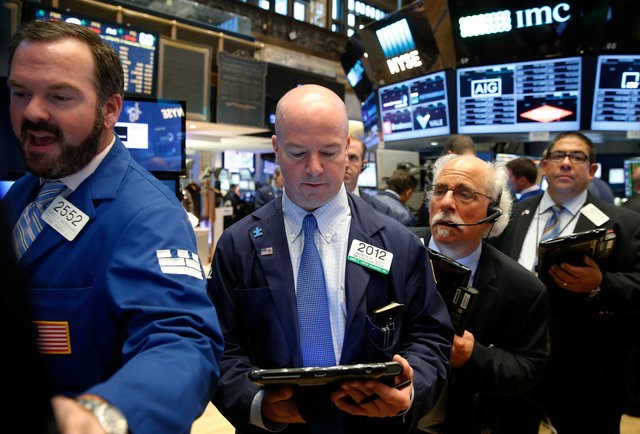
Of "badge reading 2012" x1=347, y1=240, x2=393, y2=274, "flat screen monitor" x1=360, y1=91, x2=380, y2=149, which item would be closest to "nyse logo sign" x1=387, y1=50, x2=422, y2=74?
"flat screen monitor" x1=360, y1=91, x2=380, y2=149

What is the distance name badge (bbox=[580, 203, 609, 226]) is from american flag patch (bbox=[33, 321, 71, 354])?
7.89ft

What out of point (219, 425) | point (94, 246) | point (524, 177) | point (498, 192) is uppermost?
point (524, 177)

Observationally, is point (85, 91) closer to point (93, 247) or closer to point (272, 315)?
point (93, 247)

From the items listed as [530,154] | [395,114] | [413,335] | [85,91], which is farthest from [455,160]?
[530,154]

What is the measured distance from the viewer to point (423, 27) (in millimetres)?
4734

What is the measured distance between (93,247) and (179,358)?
1.04 ft

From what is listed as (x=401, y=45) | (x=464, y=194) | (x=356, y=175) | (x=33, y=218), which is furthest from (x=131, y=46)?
(x=33, y=218)

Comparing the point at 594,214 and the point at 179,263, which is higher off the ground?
the point at 594,214

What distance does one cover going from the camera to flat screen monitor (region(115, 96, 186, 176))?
2.42 metres

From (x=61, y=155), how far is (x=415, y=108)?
14.5 ft

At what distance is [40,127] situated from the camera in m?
1.05

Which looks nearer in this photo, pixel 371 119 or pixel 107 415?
pixel 107 415

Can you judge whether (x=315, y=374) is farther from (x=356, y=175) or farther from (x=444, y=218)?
(x=356, y=175)

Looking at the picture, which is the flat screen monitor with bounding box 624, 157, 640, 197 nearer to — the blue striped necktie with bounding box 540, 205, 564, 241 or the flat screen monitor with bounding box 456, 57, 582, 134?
the flat screen monitor with bounding box 456, 57, 582, 134
